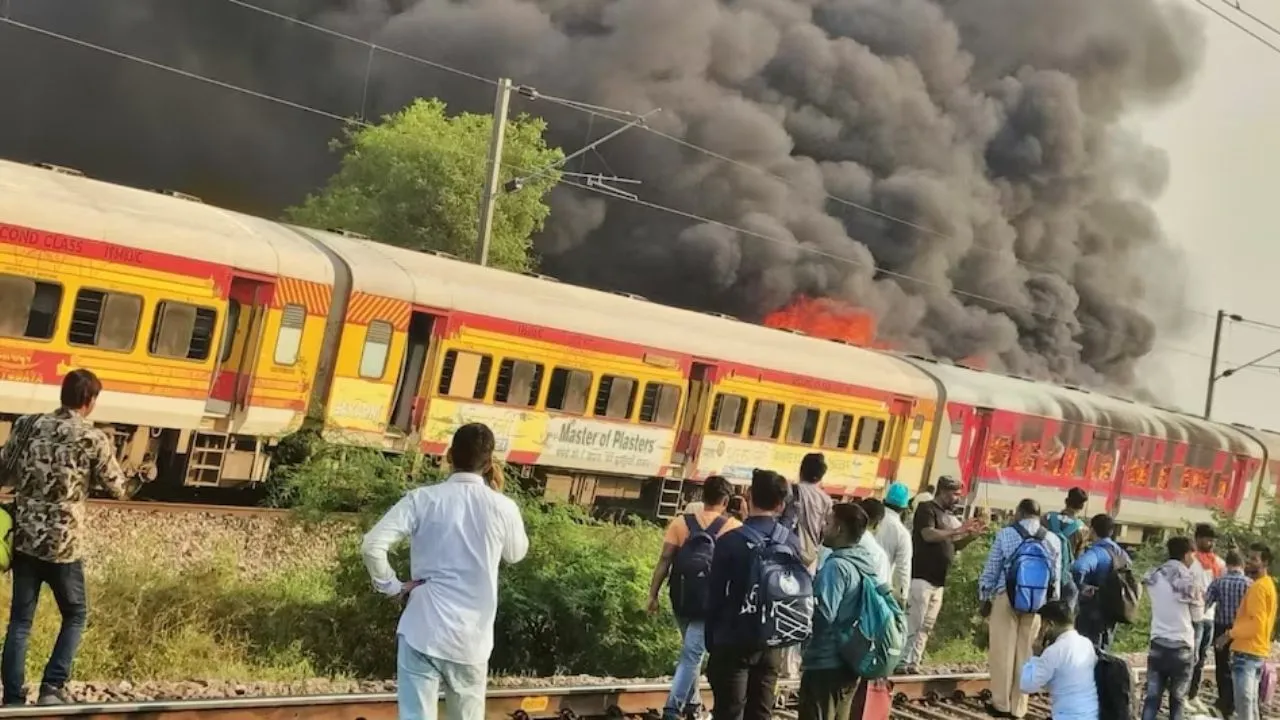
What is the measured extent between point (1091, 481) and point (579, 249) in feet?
78.5

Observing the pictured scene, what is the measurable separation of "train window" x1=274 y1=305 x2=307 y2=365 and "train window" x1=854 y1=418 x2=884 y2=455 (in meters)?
10.7

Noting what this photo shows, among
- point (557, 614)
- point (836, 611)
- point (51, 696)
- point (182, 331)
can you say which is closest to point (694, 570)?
point (836, 611)

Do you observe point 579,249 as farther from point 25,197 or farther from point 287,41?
point 25,197

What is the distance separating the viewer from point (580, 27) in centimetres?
5069

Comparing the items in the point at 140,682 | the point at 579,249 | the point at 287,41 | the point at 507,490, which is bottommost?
the point at 140,682

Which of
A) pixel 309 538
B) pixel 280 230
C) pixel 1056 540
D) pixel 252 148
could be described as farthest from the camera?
pixel 252 148

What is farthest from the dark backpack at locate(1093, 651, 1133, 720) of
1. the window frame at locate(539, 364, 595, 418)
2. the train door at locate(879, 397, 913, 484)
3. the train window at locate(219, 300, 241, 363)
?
the train door at locate(879, 397, 913, 484)

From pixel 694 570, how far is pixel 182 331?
26.1ft

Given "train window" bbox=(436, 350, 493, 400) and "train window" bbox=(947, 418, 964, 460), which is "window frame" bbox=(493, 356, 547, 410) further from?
"train window" bbox=(947, 418, 964, 460)

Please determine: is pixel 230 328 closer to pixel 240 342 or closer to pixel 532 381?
pixel 240 342

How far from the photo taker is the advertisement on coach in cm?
1580

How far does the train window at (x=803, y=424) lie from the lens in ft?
68.3

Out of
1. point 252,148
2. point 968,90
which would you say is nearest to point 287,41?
point 252,148

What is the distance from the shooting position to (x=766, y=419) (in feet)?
67.0
